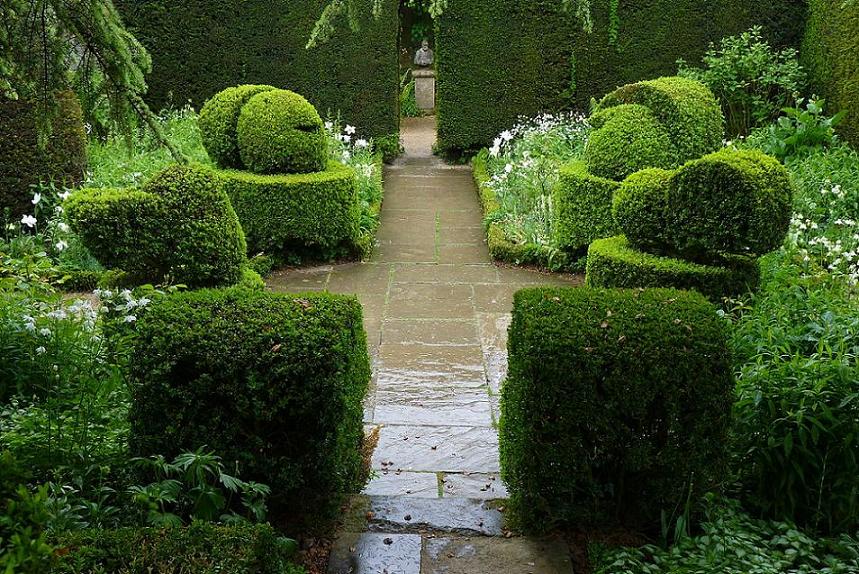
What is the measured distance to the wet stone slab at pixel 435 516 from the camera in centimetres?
389

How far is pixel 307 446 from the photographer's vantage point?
360 centimetres

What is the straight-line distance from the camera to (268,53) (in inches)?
476

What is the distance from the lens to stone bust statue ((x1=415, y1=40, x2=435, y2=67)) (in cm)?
1848

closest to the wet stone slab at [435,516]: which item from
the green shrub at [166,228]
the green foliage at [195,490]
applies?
the green foliage at [195,490]

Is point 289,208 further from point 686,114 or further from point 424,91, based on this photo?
point 424,91

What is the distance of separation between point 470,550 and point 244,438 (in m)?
0.97

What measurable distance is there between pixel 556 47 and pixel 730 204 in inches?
266

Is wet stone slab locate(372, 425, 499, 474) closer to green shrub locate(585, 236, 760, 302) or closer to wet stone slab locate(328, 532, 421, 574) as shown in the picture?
wet stone slab locate(328, 532, 421, 574)

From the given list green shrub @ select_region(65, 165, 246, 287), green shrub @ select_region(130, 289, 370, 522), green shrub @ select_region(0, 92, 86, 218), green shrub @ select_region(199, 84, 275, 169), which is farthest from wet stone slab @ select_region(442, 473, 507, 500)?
green shrub @ select_region(0, 92, 86, 218)

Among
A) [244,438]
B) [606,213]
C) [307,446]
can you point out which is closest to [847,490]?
[307,446]

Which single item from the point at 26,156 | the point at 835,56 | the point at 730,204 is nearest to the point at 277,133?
the point at 26,156

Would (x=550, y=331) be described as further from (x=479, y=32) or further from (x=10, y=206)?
(x=479, y=32)

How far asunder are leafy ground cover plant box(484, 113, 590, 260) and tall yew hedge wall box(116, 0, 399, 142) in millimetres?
1906

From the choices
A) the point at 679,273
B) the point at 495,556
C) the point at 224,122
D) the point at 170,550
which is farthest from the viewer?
the point at 224,122
